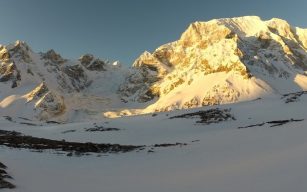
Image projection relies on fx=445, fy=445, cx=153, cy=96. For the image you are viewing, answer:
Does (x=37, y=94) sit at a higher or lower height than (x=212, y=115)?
higher

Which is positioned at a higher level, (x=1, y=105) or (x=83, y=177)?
(x=1, y=105)

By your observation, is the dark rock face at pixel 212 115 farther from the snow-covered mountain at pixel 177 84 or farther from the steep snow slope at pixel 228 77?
the snow-covered mountain at pixel 177 84

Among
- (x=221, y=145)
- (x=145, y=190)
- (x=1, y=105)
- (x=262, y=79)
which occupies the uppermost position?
(x=262, y=79)

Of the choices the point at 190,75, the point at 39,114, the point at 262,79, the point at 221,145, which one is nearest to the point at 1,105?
the point at 39,114

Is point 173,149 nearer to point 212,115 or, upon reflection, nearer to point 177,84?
point 212,115

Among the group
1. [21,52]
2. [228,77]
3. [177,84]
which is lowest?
[228,77]

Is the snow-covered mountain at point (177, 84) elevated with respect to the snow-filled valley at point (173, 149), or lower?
elevated

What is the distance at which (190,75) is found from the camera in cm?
17350

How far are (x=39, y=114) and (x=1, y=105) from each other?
1417 centimetres

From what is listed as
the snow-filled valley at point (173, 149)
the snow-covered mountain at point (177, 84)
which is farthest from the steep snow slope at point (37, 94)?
the snow-filled valley at point (173, 149)

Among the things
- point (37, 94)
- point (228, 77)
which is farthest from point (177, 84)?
point (37, 94)

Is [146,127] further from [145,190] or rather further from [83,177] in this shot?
[145,190]

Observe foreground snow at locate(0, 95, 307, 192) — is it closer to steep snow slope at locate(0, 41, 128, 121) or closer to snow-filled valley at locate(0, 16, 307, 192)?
snow-filled valley at locate(0, 16, 307, 192)

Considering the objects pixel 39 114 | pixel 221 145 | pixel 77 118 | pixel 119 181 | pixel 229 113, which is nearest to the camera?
pixel 119 181
